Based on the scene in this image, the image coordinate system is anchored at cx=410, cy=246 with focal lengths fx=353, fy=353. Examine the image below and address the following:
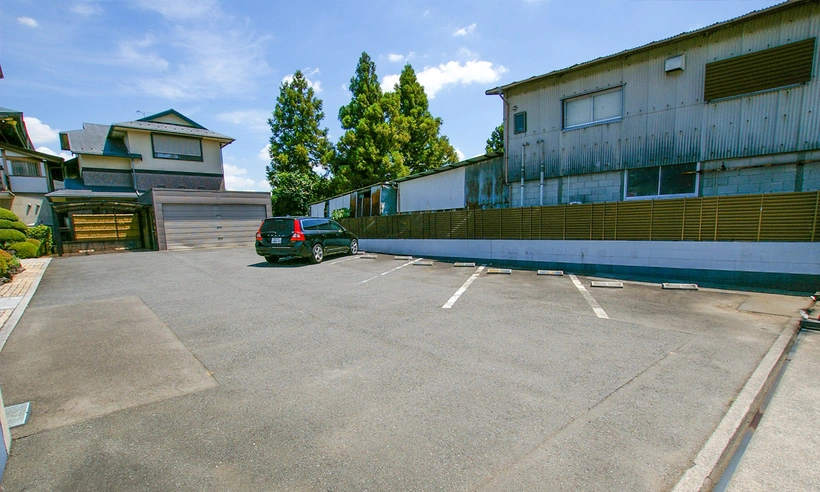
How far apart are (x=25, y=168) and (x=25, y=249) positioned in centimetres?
1295

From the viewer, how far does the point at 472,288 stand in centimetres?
806

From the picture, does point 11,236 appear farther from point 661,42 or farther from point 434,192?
Result: point 661,42

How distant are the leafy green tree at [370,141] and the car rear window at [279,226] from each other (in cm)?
1518

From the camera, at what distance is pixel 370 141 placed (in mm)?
26484

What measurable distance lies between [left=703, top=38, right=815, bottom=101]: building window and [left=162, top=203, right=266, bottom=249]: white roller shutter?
846 inches

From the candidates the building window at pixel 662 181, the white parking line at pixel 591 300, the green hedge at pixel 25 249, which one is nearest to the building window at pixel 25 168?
the green hedge at pixel 25 249

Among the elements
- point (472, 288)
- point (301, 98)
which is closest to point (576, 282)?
point (472, 288)

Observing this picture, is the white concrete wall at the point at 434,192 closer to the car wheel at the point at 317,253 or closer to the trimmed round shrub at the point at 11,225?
the car wheel at the point at 317,253

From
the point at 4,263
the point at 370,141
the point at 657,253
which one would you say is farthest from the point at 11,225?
the point at 657,253

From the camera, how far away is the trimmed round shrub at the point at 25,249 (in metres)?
15.0

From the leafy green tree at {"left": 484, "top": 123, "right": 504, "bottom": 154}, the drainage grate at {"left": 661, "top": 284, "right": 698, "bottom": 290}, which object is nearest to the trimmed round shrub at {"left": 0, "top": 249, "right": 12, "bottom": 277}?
the drainage grate at {"left": 661, "top": 284, "right": 698, "bottom": 290}

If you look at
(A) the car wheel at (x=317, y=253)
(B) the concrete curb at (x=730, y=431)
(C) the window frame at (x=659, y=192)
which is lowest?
(B) the concrete curb at (x=730, y=431)

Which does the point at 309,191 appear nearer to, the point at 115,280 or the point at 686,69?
the point at 115,280

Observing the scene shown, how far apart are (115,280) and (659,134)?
54.3ft
